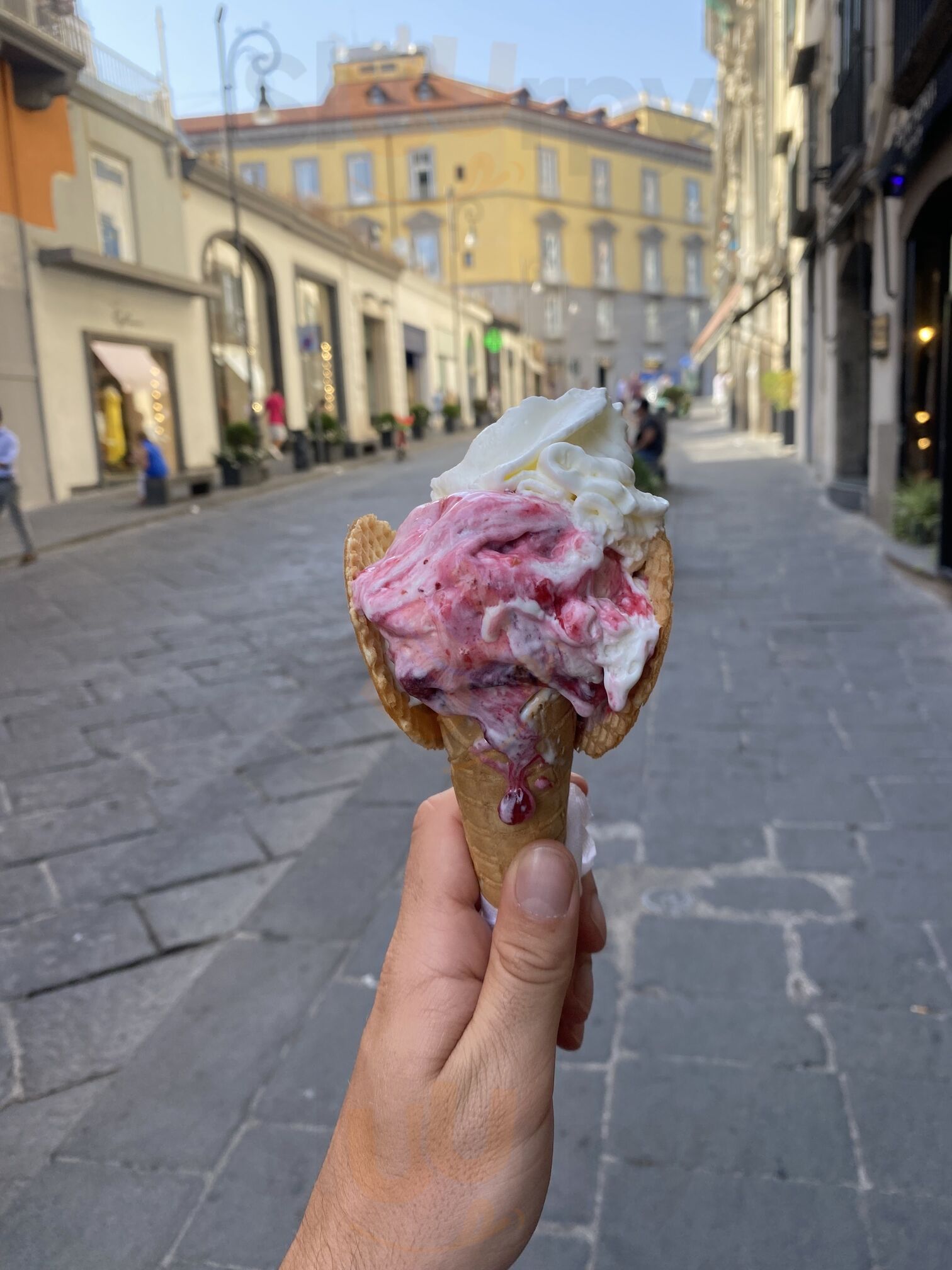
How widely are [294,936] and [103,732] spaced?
7.59 ft

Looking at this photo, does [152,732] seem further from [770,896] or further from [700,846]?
[770,896]

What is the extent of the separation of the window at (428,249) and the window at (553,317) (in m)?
6.92

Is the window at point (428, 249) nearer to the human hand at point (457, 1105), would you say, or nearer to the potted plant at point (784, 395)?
the potted plant at point (784, 395)

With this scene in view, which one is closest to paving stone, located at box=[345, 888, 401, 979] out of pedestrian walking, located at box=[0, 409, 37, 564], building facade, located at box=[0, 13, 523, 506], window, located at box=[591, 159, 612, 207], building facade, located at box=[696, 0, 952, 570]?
building facade, located at box=[696, 0, 952, 570]

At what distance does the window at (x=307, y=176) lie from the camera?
1593 inches

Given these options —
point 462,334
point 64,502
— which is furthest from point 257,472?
point 462,334

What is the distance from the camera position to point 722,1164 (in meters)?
2.05

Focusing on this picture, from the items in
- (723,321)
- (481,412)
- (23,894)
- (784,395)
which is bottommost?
(23,894)

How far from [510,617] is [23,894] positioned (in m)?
2.91

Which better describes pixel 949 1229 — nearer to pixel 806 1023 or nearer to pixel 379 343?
pixel 806 1023

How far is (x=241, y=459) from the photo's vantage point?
16.0 m

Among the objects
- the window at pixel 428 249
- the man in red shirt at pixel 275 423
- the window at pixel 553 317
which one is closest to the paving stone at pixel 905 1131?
the man in red shirt at pixel 275 423

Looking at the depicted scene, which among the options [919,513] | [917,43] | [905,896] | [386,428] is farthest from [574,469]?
[386,428]

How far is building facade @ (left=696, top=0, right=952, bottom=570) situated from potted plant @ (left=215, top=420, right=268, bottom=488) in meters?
9.04
